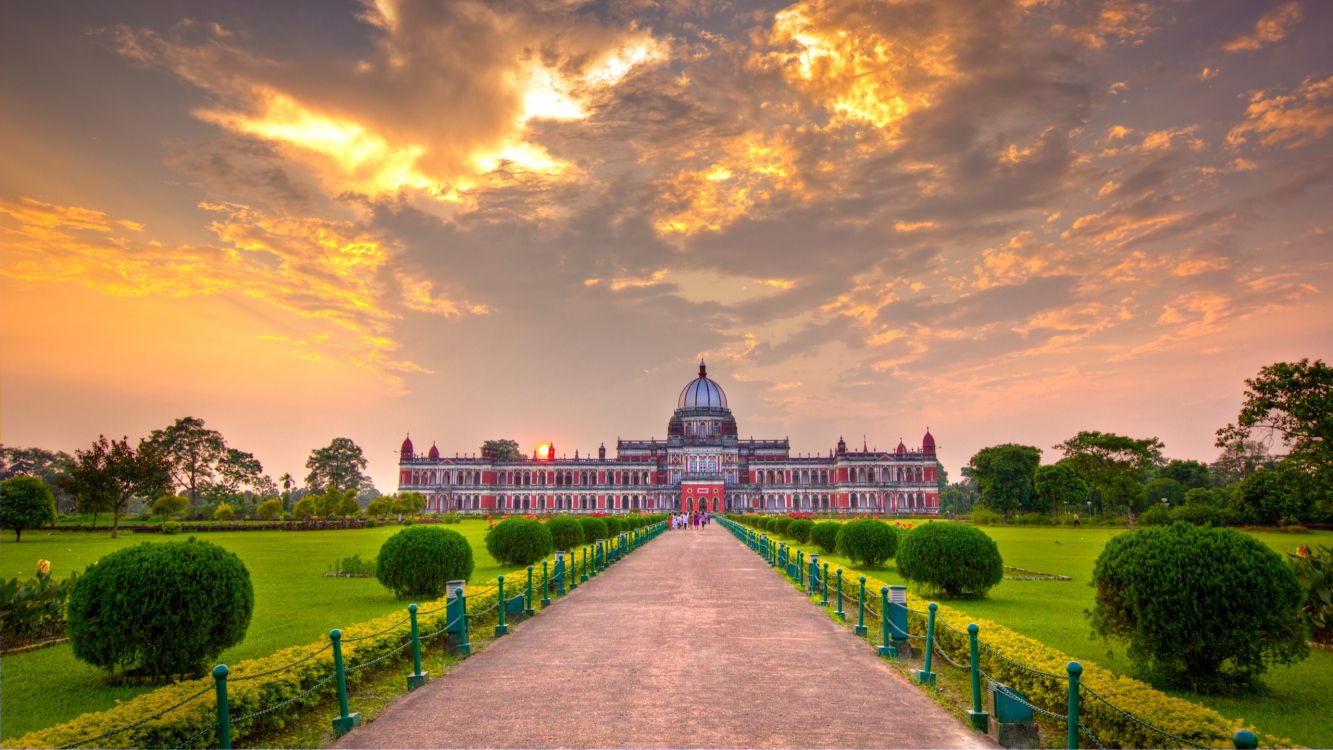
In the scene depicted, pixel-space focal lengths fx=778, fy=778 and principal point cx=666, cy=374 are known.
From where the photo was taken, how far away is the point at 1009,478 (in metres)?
84.2

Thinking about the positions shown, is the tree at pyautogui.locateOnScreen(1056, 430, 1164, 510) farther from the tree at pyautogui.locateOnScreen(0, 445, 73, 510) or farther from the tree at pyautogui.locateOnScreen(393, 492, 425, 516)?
the tree at pyautogui.locateOnScreen(0, 445, 73, 510)

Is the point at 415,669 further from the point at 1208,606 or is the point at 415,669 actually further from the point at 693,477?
the point at 693,477

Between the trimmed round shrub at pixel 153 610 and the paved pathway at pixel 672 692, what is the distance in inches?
114

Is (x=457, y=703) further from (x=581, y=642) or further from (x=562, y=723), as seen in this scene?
(x=581, y=642)

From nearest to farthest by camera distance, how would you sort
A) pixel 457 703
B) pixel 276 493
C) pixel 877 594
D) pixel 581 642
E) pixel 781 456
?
pixel 457 703, pixel 581 642, pixel 877 594, pixel 276 493, pixel 781 456

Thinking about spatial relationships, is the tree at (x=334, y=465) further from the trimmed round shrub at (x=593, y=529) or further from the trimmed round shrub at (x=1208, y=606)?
the trimmed round shrub at (x=1208, y=606)

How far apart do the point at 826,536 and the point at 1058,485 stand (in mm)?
53058

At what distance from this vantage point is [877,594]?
16953mm

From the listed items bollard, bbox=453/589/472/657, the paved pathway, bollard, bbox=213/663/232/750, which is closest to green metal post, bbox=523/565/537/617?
the paved pathway

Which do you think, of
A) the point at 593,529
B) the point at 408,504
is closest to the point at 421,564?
the point at 593,529

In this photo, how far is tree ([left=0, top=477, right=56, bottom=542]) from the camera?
143ft

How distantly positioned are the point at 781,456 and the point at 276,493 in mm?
77552

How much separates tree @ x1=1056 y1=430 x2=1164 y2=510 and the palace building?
4131 centimetres

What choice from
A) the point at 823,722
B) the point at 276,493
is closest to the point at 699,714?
the point at 823,722
